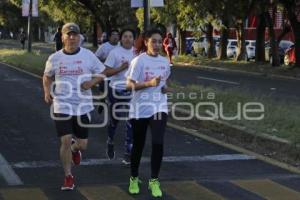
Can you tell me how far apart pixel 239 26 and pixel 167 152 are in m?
29.2

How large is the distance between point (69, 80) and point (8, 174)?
1564mm

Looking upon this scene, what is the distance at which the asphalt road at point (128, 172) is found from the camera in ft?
22.7

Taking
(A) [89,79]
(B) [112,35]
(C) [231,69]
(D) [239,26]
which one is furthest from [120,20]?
(A) [89,79]

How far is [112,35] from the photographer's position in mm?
10305

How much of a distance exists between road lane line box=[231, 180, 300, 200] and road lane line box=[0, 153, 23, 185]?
2530mm

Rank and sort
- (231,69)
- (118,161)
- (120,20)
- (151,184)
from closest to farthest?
(151,184) < (118,161) < (231,69) < (120,20)

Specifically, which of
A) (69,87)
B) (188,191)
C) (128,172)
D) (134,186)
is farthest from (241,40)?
(134,186)

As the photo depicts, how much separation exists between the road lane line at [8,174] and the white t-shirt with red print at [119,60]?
5.72ft

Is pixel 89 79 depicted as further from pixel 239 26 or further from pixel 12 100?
pixel 239 26

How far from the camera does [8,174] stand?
7762 millimetres

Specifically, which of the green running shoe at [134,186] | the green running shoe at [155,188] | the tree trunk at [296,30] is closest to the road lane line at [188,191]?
the green running shoe at [155,188]

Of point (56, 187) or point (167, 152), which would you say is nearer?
point (56, 187)

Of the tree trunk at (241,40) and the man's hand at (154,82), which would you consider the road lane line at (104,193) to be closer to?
the man's hand at (154,82)

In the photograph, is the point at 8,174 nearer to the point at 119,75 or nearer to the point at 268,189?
the point at 119,75
